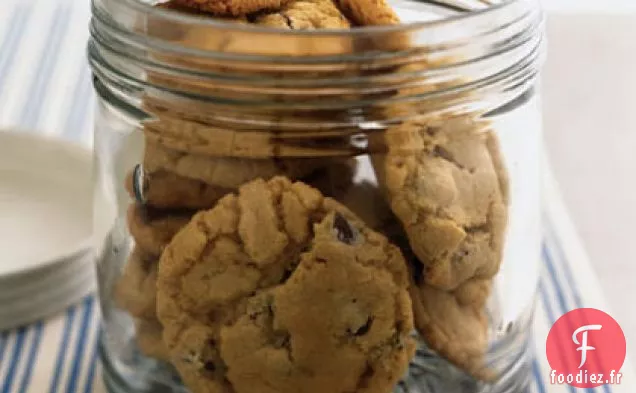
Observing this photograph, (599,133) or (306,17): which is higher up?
(306,17)

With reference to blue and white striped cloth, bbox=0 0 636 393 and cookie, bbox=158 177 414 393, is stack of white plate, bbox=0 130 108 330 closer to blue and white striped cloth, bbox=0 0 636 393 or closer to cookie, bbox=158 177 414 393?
blue and white striped cloth, bbox=0 0 636 393

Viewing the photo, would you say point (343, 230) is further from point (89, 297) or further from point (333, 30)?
point (89, 297)

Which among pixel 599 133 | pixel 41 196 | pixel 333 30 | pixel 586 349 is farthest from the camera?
pixel 599 133

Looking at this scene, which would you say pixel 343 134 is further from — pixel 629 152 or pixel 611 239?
pixel 629 152

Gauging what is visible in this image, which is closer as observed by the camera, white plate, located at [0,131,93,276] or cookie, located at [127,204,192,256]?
cookie, located at [127,204,192,256]

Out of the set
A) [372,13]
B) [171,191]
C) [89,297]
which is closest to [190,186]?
[171,191]

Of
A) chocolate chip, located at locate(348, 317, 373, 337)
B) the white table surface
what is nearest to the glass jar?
chocolate chip, located at locate(348, 317, 373, 337)

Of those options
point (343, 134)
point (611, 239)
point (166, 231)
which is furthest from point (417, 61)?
point (611, 239)

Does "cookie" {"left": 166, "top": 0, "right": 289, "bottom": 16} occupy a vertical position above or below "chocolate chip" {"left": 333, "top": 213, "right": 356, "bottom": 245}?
above
